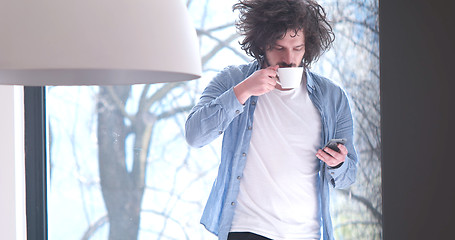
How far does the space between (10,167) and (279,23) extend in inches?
55.1

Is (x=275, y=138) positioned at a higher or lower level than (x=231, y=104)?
lower

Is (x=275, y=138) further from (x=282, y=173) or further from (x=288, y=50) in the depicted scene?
(x=288, y=50)

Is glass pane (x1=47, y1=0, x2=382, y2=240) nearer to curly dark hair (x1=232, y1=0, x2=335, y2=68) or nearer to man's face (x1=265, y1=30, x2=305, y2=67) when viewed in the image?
curly dark hair (x1=232, y1=0, x2=335, y2=68)

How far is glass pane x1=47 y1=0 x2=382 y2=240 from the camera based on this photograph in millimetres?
2074

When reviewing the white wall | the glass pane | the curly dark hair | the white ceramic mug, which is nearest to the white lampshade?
the white ceramic mug

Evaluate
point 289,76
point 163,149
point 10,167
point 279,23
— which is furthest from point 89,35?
point 10,167

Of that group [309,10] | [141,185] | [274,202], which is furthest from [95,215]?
[309,10]

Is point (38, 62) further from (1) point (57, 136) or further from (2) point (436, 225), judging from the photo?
(1) point (57, 136)

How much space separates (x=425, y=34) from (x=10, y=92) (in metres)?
1.74

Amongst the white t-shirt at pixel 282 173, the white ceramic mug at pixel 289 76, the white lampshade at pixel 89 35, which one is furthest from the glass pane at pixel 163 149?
the white lampshade at pixel 89 35

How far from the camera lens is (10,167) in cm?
217

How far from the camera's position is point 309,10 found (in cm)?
159

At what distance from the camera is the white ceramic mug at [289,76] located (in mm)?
1406

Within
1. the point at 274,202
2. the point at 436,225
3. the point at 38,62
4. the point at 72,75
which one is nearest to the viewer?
the point at 38,62
